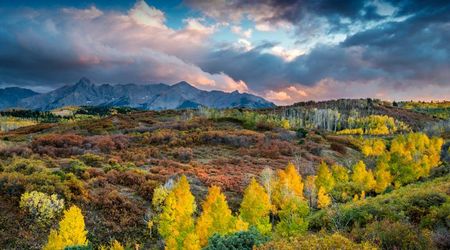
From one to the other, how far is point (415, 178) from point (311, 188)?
72.0 feet

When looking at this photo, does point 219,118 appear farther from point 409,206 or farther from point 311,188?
point 409,206

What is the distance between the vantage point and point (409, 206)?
20.9m

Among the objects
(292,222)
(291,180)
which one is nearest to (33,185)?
(292,222)

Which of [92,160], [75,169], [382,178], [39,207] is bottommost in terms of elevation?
[382,178]

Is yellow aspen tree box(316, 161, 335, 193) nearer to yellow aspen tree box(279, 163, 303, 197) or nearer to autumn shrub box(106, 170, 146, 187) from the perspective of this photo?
yellow aspen tree box(279, 163, 303, 197)

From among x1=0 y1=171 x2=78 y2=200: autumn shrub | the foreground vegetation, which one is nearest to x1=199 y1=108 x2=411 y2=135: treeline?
the foreground vegetation

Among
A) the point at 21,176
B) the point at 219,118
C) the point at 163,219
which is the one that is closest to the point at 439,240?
the point at 163,219

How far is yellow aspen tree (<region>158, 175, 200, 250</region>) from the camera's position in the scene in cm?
1762

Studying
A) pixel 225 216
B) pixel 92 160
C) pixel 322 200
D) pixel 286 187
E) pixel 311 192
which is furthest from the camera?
pixel 92 160

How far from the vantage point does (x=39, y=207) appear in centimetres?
2383

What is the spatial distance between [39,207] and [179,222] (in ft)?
37.3

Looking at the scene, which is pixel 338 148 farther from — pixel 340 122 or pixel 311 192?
pixel 340 122

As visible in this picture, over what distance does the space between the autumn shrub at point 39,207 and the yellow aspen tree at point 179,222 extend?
879 cm

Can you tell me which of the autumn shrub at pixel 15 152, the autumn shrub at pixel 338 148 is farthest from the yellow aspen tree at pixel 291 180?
the autumn shrub at pixel 338 148
